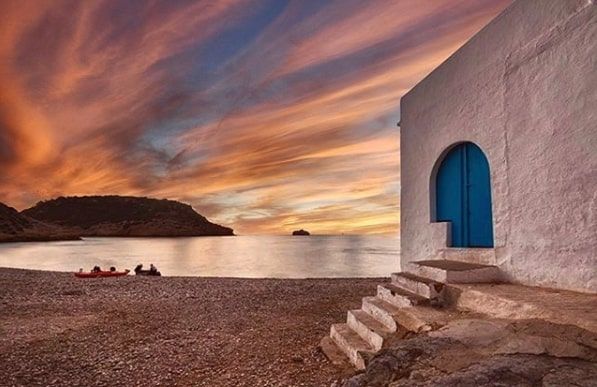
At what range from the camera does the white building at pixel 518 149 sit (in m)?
5.28

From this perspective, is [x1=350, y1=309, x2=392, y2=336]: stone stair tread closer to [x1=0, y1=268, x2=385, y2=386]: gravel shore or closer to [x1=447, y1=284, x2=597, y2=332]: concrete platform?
[x1=0, y1=268, x2=385, y2=386]: gravel shore

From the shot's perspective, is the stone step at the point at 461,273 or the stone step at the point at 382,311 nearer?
the stone step at the point at 382,311

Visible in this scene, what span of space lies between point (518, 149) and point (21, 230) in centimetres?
19984

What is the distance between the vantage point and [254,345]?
22.4 ft

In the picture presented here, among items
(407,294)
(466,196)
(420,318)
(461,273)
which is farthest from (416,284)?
(466,196)

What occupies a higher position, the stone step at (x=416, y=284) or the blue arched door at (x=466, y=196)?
the blue arched door at (x=466, y=196)

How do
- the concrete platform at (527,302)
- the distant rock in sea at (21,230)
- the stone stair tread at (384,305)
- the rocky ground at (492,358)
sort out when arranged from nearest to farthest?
the rocky ground at (492,358), the concrete platform at (527,302), the stone stair tread at (384,305), the distant rock in sea at (21,230)

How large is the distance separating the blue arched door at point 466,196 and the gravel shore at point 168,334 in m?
3.44

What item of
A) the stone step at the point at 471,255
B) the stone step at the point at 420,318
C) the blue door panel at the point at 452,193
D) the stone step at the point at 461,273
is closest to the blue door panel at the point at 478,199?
the blue door panel at the point at 452,193

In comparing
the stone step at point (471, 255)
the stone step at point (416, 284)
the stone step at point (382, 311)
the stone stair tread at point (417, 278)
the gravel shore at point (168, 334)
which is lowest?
the gravel shore at point (168, 334)

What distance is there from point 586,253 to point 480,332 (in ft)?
7.61

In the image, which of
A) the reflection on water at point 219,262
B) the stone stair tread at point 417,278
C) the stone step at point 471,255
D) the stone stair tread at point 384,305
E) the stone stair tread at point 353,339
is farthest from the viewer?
the reflection on water at point 219,262

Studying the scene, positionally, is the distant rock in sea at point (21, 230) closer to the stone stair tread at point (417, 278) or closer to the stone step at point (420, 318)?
the stone stair tread at point (417, 278)

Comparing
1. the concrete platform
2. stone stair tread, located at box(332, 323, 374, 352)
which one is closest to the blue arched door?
the concrete platform
